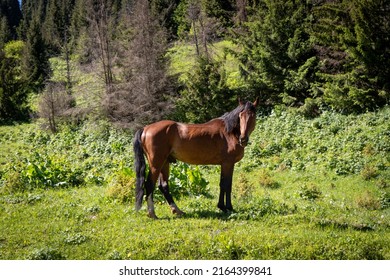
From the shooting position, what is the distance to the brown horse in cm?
693

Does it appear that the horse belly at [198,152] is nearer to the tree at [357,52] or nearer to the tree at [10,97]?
the tree at [357,52]

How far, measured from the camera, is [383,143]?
12.6 metres

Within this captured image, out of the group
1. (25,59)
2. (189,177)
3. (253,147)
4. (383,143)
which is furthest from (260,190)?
(25,59)

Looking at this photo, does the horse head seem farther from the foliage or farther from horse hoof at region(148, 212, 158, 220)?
the foliage

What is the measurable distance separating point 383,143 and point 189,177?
7771 millimetres

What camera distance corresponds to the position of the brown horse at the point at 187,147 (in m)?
6.93

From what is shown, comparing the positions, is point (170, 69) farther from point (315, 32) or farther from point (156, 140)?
point (156, 140)

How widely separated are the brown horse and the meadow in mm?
662

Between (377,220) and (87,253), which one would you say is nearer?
(87,253)

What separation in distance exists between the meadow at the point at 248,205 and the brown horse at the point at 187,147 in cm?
66

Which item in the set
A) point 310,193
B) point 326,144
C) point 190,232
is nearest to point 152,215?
point 190,232

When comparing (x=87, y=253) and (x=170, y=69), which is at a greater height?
(x=170, y=69)
